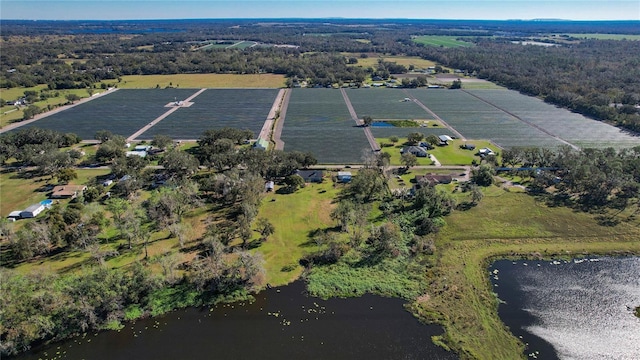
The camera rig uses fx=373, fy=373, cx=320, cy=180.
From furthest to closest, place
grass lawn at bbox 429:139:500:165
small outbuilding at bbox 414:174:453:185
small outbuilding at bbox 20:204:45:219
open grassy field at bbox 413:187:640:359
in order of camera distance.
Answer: grass lawn at bbox 429:139:500:165
small outbuilding at bbox 414:174:453:185
small outbuilding at bbox 20:204:45:219
open grassy field at bbox 413:187:640:359

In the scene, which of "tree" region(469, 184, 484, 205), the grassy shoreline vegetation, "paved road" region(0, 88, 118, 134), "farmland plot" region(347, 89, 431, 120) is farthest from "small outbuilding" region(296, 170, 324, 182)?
"paved road" region(0, 88, 118, 134)

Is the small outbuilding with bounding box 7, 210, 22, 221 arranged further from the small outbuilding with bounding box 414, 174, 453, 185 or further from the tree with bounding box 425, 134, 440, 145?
the tree with bounding box 425, 134, 440, 145

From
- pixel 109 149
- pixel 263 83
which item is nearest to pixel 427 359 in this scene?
pixel 109 149

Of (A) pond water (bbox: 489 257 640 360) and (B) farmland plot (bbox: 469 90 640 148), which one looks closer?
(A) pond water (bbox: 489 257 640 360)

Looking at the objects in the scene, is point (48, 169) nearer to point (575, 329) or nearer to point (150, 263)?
point (150, 263)

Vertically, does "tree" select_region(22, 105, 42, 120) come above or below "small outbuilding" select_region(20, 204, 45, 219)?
above

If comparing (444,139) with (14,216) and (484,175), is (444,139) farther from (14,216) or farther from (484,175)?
(14,216)

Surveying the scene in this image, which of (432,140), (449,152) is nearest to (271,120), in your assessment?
(432,140)
